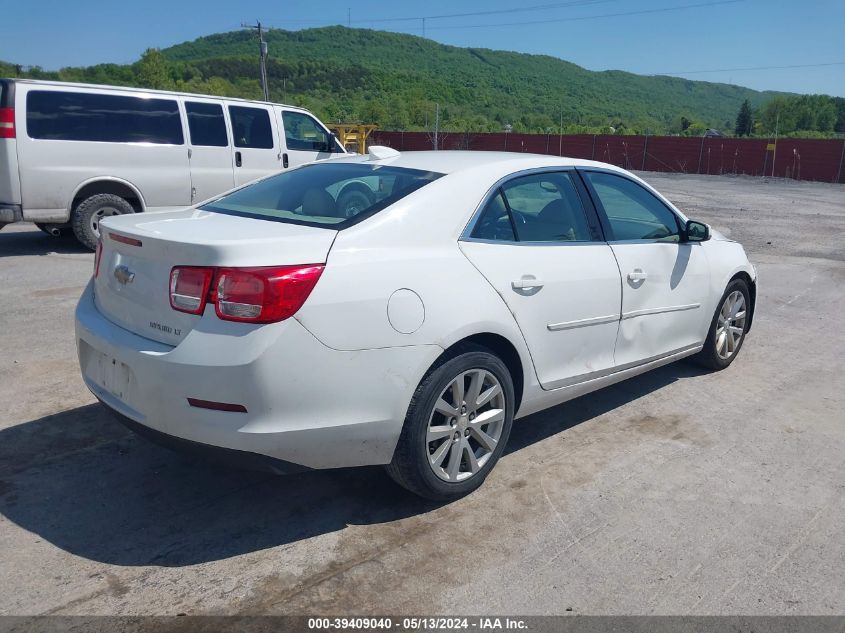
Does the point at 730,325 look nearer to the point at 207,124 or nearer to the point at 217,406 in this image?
the point at 217,406

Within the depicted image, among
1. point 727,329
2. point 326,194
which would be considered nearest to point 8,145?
point 326,194

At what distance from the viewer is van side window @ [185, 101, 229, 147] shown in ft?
32.7

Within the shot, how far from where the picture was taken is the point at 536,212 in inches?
159

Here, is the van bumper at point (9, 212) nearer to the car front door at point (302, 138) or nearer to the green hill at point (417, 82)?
the car front door at point (302, 138)

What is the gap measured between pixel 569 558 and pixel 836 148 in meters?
36.4

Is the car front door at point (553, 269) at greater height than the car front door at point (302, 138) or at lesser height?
lesser

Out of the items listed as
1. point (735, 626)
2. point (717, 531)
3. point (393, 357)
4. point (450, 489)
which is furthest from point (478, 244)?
point (735, 626)

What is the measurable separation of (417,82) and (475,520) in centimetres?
12731

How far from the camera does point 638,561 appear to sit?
9.84ft

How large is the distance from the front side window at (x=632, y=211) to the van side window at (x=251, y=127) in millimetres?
7178

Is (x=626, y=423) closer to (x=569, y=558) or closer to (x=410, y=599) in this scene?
(x=569, y=558)

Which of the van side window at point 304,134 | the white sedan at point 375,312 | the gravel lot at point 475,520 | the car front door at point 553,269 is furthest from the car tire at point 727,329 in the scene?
the van side window at point 304,134

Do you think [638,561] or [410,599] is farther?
[638,561]

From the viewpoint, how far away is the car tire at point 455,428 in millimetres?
3133
